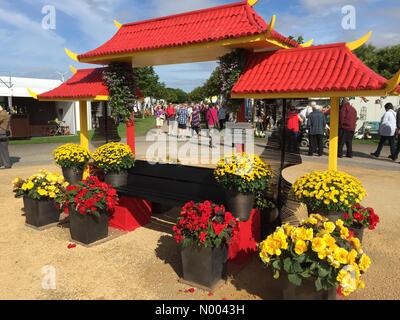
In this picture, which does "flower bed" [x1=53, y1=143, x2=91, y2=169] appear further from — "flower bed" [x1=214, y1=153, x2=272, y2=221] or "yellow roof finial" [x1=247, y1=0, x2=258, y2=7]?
"yellow roof finial" [x1=247, y1=0, x2=258, y2=7]

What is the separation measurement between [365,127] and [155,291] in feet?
61.2

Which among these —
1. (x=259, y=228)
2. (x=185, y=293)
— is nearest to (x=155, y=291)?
(x=185, y=293)

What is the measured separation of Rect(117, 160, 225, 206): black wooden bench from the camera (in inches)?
189

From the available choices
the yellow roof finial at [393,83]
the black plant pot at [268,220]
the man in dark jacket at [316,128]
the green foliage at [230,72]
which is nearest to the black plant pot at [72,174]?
the green foliage at [230,72]

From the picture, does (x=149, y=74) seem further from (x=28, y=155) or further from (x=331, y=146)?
(x=331, y=146)

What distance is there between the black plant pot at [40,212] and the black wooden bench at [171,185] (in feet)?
4.15

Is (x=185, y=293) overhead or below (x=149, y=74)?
below

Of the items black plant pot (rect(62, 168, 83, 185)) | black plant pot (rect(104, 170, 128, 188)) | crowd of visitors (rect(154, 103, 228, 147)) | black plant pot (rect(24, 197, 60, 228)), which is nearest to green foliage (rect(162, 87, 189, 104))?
crowd of visitors (rect(154, 103, 228, 147))

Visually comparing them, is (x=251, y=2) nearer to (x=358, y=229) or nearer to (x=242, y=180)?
(x=242, y=180)

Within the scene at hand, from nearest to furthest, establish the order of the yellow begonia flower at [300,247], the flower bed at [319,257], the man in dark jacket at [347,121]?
the flower bed at [319,257] < the yellow begonia flower at [300,247] < the man in dark jacket at [347,121]

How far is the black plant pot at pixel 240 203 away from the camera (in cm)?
425

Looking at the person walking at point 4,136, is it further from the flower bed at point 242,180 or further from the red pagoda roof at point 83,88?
the flower bed at point 242,180
